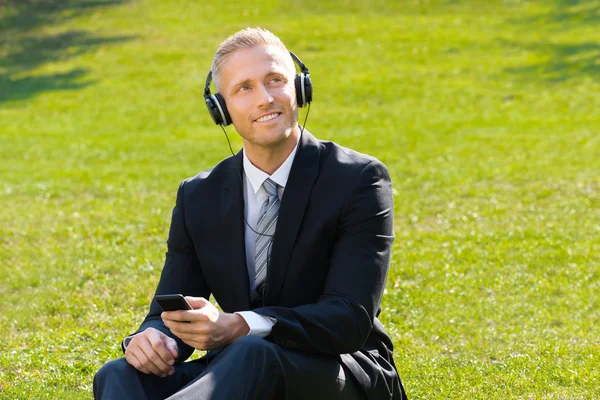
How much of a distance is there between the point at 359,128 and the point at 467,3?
14.5 metres

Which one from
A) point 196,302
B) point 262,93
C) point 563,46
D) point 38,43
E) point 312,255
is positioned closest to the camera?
point 196,302

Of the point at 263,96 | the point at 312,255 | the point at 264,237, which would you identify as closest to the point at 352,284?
the point at 312,255

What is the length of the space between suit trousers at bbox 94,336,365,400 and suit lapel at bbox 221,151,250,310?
475mm

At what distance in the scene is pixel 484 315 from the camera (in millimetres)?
8320

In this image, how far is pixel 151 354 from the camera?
14.1ft

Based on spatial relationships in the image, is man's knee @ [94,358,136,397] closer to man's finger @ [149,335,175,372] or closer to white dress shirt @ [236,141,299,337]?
man's finger @ [149,335,175,372]

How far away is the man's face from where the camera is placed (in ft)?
15.3

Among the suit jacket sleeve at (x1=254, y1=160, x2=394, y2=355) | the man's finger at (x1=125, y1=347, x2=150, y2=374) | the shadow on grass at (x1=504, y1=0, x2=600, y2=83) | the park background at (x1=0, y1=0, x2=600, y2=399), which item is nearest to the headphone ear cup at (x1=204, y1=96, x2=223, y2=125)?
the suit jacket sleeve at (x1=254, y1=160, x2=394, y2=355)

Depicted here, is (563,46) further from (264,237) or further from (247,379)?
(247,379)

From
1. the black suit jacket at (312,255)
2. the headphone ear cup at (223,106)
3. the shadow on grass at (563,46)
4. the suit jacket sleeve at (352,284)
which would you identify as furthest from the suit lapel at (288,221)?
the shadow on grass at (563,46)

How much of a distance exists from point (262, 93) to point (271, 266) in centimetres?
88

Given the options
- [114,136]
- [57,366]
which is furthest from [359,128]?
[57,366]

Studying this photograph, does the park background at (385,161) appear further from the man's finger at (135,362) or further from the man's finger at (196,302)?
the man's finger at (196,302)

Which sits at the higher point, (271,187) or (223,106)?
(223,106)
